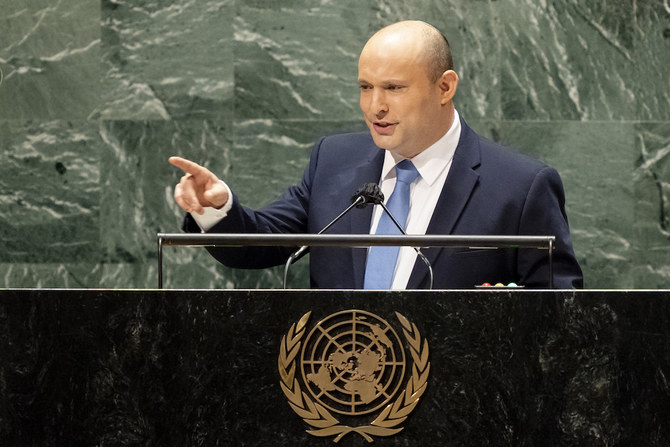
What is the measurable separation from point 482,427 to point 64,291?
936 mm

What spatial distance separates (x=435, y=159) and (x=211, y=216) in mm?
897

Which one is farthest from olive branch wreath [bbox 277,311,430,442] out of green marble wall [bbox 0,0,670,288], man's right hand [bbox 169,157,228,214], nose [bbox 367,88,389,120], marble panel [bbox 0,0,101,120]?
marble panel [bbox 0,0,101,120]

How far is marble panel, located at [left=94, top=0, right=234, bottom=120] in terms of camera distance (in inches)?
170

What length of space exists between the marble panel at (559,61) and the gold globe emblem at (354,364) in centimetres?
268

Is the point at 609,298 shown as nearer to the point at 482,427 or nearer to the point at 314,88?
the point at 482,427

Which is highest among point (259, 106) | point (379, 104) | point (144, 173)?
point (379, 104)

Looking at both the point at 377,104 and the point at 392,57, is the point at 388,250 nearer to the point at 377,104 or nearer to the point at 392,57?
the point at 377,104

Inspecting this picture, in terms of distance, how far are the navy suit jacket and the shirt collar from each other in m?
0.03

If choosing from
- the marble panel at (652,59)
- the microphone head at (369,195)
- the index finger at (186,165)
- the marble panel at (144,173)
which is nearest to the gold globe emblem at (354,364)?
the microphone head at (369,195)

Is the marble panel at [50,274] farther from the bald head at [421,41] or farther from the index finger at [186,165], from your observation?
the index finger at [186,165]

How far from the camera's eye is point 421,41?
305cm

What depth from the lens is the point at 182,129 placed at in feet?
14.2

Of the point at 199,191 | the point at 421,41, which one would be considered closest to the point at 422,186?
the point at 421,41

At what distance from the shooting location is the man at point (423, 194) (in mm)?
2842
